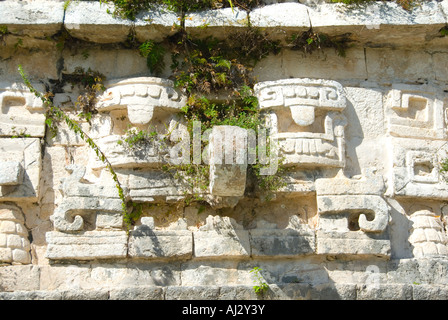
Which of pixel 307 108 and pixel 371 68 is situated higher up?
pixel 371 68

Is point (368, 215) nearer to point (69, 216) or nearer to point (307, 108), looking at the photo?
point (307, 108)

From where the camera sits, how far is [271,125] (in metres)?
6.88

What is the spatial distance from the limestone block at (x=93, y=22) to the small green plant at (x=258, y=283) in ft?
8.31

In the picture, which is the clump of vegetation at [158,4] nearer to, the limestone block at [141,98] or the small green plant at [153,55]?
the small green plant at [153,55]

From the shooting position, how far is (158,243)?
646cm

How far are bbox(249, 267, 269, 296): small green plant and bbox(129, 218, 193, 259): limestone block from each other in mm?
579

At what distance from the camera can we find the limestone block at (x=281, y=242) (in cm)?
652

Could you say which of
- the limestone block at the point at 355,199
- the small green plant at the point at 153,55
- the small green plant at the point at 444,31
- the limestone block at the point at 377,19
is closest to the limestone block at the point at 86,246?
the small green plant at the point at 153,55

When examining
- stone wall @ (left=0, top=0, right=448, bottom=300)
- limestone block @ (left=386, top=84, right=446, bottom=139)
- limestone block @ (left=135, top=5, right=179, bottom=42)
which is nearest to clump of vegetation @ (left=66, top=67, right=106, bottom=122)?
stone wall @ (left=0, top=0, right=448, bottom=300)

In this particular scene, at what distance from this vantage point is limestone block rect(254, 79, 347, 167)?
266 inches
